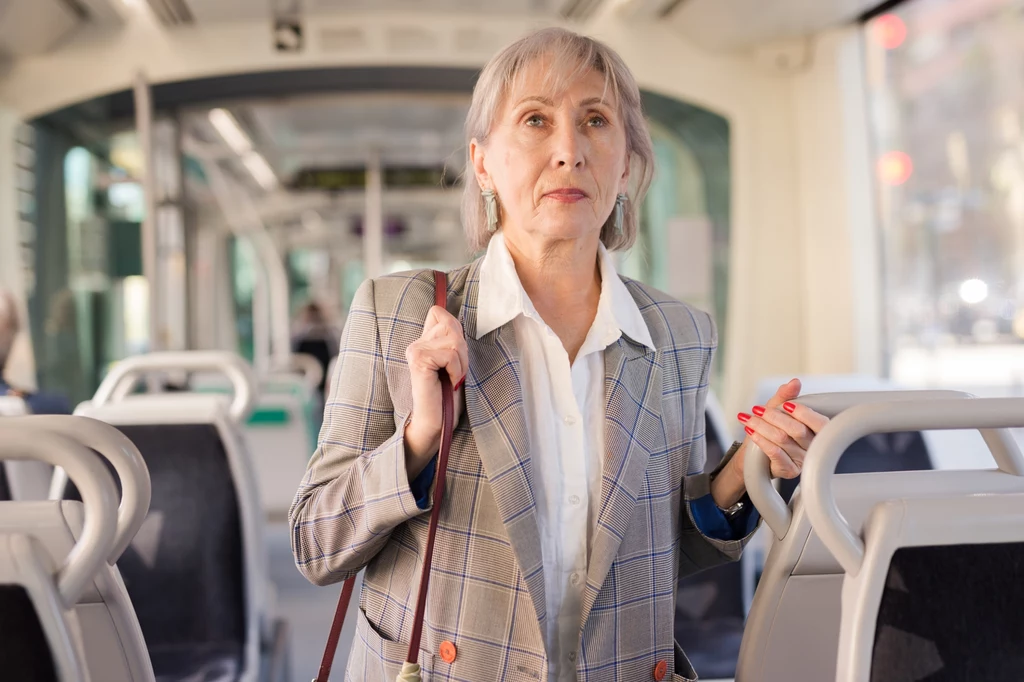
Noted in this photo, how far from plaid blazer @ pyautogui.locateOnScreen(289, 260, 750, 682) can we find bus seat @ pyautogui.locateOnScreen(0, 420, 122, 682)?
33 cm

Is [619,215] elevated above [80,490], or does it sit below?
above

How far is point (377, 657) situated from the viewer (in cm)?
136

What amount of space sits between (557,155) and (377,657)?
30.1 inches

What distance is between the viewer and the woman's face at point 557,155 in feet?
4.54

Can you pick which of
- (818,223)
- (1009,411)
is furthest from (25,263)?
(1009,411)

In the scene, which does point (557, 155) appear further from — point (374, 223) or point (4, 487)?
point (374, 223)

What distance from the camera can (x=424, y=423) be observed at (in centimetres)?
122

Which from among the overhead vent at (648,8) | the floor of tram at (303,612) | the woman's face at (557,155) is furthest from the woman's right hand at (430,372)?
the overhead vent at (648,8)

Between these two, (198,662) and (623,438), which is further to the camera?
(198,662)

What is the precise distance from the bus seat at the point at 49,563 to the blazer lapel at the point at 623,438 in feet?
2.04

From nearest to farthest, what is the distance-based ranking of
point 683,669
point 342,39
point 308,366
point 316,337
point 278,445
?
point 683,669 < point 278,445 < point 342,39 < point 308,366 < point 316,337

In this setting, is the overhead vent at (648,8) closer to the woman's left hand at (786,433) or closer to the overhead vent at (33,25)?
the overhead vent at (33,25)

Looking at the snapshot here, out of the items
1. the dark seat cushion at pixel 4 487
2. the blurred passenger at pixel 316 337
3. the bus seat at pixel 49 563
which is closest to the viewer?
the bus seat at pixel 49 563

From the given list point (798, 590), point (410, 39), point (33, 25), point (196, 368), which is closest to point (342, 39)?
point (410, 39)
